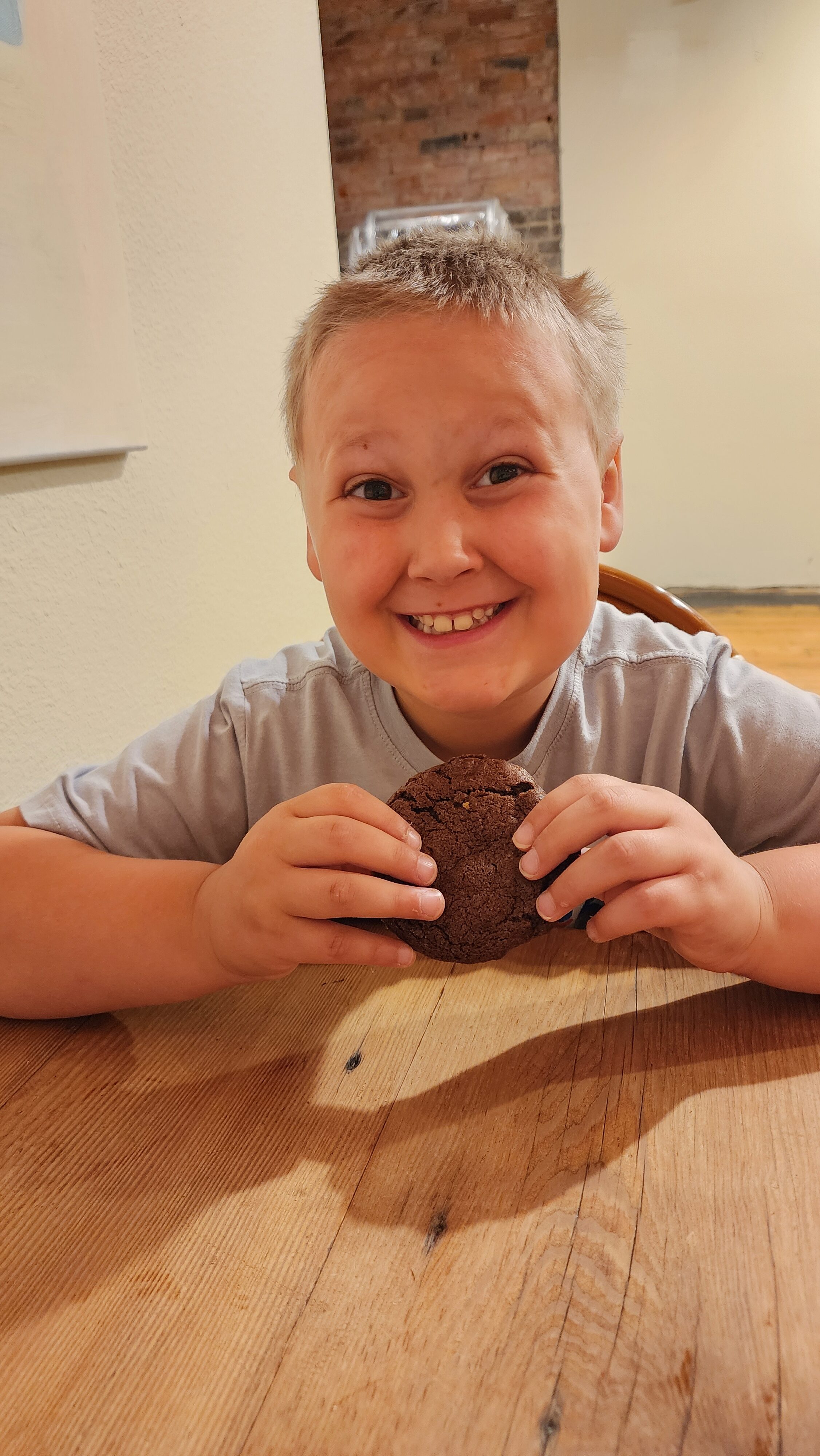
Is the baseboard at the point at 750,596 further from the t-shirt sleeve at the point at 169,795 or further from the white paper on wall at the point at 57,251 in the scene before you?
the t-shirt sleeve at the point at 169,795

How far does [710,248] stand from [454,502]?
5.10m

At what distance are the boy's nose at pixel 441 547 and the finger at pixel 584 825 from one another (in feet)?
0.73

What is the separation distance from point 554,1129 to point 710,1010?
18 cm

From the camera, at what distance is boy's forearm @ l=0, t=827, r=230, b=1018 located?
2.41 feet

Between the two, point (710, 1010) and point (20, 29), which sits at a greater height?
point (20, 29)

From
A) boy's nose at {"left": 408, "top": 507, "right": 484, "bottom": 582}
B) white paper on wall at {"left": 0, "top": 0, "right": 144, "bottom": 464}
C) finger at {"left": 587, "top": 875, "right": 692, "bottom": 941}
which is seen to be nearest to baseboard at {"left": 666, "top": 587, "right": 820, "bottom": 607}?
white paper on wall at {"left": 0, "top": 0, "right": 144, "bottom": 464}

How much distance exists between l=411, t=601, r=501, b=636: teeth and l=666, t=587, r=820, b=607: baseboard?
4.62 m

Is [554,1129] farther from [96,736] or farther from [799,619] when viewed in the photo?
[799,619]

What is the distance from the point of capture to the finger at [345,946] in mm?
658

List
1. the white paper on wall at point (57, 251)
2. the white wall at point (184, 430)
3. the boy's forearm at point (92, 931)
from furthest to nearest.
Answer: the white wall at point (184, 430) < the white paper on wall at point (57, 251) < the boy's forearm at point (92, 931)

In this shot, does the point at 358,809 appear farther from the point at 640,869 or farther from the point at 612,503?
the point at 612,503

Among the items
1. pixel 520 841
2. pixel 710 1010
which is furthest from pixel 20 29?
pixel 710 1010

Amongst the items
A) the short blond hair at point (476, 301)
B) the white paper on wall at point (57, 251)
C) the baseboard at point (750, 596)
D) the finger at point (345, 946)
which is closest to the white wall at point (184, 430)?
the white paper on wall at point (57, 251)

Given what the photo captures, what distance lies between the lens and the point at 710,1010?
68cm
